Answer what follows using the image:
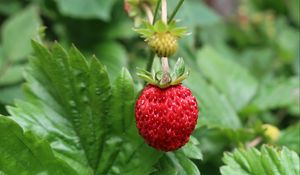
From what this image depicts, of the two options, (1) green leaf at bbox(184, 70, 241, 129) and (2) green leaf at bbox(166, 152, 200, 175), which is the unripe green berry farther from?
(1) green leaf at bbox(184, 70, 241, 129)

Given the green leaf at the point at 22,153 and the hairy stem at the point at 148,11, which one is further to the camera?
the hairy stem at the point at 148,11

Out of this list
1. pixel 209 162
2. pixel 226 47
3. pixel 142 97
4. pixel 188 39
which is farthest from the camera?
pixel 226 47

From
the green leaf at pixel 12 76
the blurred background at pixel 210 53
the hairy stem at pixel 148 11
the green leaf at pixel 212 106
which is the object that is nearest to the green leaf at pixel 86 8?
the blurred background at pixel 210 53

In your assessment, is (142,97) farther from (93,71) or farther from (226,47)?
(226,47)

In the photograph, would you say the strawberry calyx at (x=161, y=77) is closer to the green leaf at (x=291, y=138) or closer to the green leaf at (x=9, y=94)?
the green leaf at (x=291, y=138)

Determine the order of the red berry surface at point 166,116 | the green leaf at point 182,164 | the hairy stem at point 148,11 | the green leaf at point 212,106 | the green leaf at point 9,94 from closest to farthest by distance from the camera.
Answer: the red berry surface at point 166,116
the green leaf at point 182,164
the hairy stem at point 148,11
the green leaf at point 212,106
the green leaf at point 9,94

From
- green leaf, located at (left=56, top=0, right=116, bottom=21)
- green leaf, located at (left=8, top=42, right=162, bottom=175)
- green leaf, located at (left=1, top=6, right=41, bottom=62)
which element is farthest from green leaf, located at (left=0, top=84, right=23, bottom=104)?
green leaf, located at (left=8, top=42, right=162, bottom=175)

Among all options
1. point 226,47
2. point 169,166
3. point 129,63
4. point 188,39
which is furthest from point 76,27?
point 169,166
